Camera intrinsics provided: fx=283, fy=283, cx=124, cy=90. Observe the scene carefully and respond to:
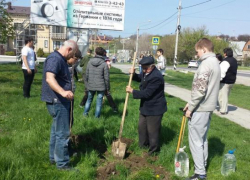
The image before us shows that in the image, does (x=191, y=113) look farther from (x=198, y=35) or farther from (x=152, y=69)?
(x=198, y=35)

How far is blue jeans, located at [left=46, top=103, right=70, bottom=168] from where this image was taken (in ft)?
12.4

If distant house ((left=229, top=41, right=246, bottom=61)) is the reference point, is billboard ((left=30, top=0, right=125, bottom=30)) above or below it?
above

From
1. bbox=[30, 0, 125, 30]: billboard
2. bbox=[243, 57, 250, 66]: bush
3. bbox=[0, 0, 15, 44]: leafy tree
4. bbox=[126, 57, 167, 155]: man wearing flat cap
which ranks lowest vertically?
bbox=[243, 57, 250, 66]: bush

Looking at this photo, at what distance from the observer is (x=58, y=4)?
66.9ft

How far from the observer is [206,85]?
3.75 m

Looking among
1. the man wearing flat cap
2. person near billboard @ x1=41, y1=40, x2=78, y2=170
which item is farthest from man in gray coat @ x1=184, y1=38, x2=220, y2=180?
person near billboard @ x1=41, y1=40, x2=78, y2=170

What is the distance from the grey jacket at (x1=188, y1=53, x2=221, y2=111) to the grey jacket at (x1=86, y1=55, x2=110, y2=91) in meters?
3.11

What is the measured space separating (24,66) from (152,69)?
194 inches

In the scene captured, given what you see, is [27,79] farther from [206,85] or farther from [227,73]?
[206,85]

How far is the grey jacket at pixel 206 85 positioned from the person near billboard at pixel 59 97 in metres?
1.65

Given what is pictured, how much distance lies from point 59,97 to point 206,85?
1958 mm

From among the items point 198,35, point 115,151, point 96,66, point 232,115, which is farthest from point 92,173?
point 198,35

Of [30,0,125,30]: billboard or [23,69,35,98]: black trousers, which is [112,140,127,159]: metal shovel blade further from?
[30,0,125,30]: billboard

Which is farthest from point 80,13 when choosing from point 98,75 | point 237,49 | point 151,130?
point 237,49
